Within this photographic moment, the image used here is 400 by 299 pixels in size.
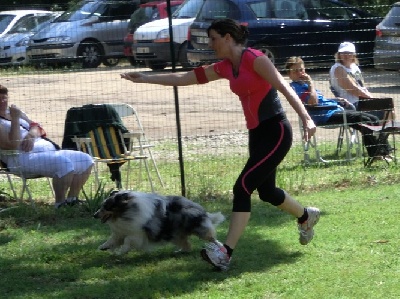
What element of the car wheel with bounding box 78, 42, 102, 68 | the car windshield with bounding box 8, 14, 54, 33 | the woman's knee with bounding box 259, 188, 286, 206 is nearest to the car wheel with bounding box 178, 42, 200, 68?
the car wheel with bounding box 78, 42, 102, 68

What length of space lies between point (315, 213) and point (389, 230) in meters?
0.85

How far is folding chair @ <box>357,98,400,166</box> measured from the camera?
10.5 meters

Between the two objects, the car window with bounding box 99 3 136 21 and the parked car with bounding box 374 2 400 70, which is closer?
the car window with bounding box 99 3 136 21

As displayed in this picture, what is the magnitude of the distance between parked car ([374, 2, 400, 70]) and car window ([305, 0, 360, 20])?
80 cm

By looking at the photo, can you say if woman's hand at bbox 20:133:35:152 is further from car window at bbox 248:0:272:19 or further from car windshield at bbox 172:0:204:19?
car windshield at bbox 172:0:204:19

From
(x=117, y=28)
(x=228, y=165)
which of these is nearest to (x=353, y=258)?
(x=228, y=165)

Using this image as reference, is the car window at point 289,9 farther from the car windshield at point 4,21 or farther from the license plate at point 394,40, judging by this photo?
the car windshield at point 4,21

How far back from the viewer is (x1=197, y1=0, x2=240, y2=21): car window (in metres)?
14.2

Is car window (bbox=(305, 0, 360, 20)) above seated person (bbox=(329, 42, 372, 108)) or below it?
above

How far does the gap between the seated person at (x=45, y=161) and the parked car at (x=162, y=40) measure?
1.47 m

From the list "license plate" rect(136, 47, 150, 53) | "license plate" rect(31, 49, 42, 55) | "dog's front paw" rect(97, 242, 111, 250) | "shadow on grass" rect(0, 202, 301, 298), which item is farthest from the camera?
"license plate" rect(136, 47, 150, 53)

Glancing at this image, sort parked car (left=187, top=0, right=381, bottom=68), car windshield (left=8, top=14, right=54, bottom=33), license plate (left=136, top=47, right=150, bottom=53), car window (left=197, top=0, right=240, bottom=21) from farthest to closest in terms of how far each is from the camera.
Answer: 1. car windshield (left=8, top=14, right=54, bottom=33)
2. car window (left=197, top=0, right=240, bottom=21)
3. license plate (left=136, top=47, right=150, bottom=53)
4. parked car (left=187, top=0, right=381, bottom=68)

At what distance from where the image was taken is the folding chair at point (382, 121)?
10546 millimetres

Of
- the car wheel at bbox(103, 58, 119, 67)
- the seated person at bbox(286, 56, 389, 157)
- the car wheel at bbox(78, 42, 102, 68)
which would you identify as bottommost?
the seated person at bbox(286, 56, 389, 157)
